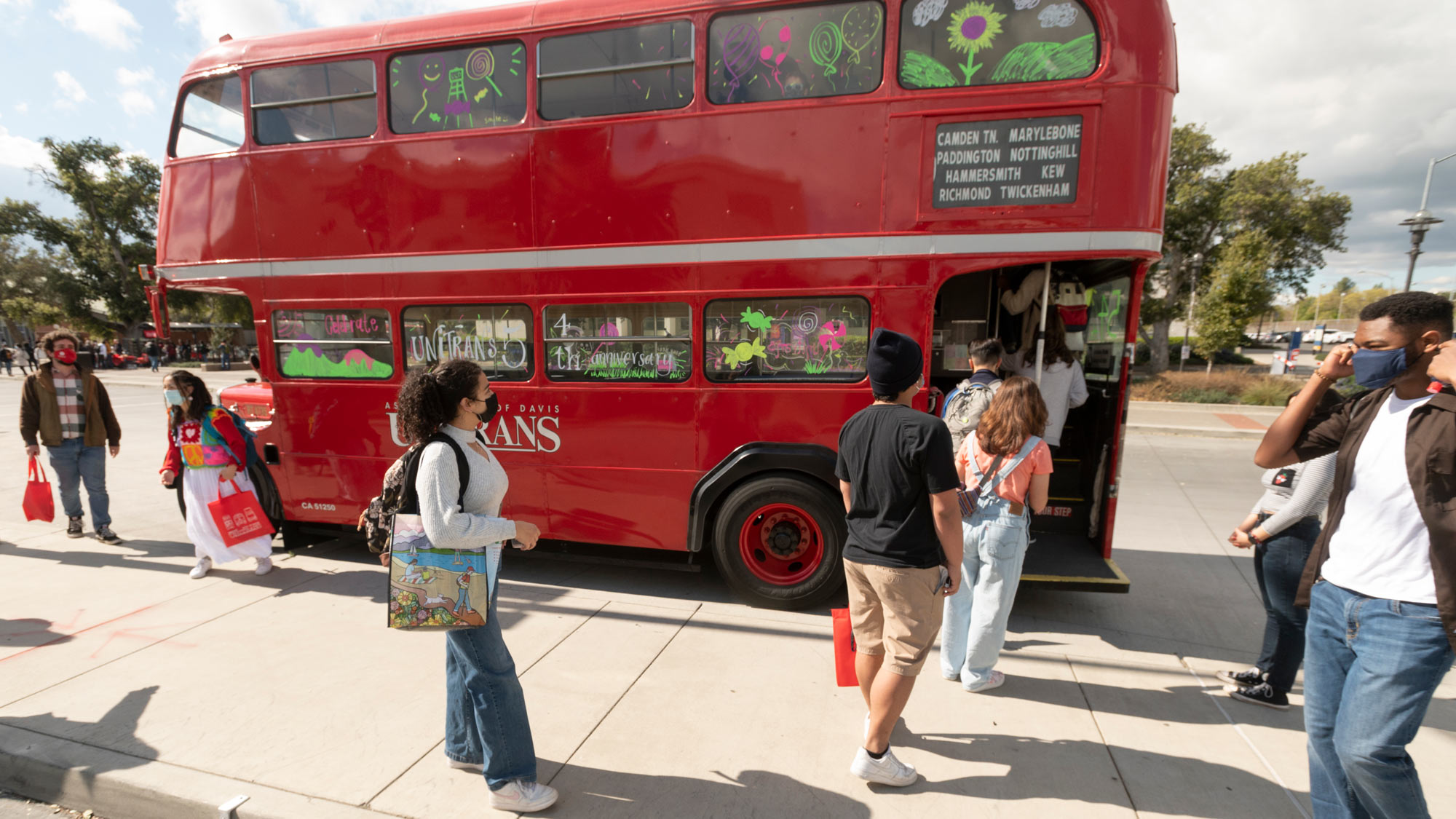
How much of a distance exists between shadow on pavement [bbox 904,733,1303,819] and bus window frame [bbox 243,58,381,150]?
5162 mm

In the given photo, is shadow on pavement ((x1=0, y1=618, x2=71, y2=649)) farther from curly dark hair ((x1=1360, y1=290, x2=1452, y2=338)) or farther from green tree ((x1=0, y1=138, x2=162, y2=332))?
green tree ((x1=0, y1=138, x2=162, y2=332))

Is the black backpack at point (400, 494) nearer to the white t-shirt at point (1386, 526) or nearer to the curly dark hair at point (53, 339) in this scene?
the white t-shirt at point (1386, 526)

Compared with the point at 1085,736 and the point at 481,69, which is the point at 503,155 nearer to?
the point at 481,69

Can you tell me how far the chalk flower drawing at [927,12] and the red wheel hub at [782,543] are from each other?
3072 millimetres

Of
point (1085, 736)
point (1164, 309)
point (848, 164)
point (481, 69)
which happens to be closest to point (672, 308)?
point (848, 164)

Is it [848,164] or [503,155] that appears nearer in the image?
[848,164]

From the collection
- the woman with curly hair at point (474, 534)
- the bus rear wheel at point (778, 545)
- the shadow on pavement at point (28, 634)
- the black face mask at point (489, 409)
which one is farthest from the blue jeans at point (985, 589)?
the shadow on pavement at point (28, 634)

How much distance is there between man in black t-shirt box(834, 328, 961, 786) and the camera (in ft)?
7.59

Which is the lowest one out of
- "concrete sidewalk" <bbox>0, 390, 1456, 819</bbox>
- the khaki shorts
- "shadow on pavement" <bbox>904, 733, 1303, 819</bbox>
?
"concrete sidewalk" <bbox>0, 390, 1456, 819</bbox>

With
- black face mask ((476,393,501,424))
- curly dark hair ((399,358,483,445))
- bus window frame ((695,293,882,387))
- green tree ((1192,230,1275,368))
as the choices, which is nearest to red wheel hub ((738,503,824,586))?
bus window frame ((695,293,882,387))

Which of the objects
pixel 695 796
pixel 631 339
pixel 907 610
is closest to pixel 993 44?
pixel 631 339

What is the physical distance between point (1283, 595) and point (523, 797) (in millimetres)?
3616

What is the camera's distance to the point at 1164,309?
20.5m

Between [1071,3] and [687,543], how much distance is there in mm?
3980
